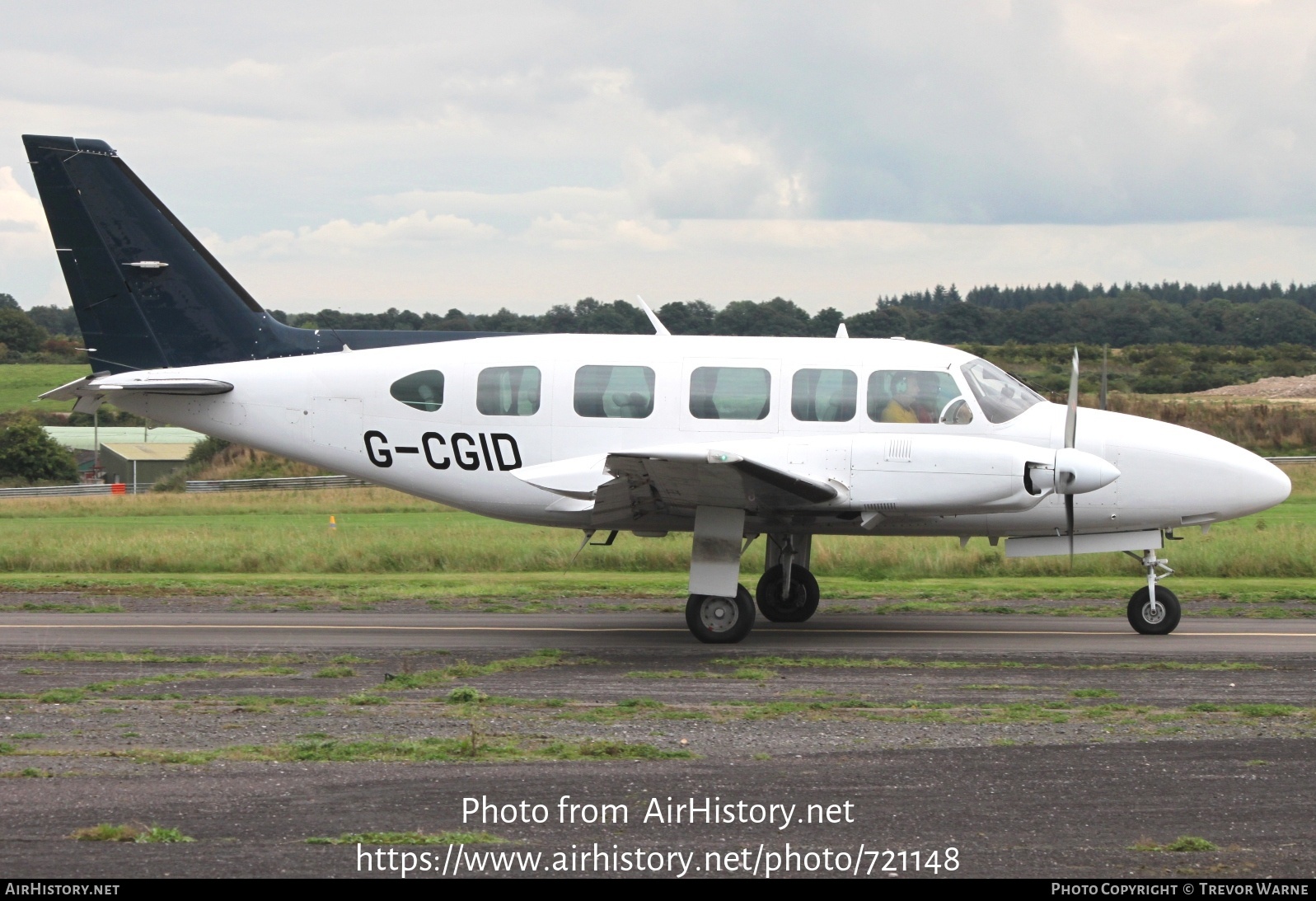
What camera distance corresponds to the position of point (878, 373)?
46.0 feet

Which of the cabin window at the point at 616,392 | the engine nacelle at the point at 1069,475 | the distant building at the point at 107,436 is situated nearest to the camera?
the engine nacelle at the point at 1069,475

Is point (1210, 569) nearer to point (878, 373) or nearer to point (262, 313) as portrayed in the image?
point (878, 373)

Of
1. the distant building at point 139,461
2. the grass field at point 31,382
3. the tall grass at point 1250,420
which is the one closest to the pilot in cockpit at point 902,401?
the tall grass at point 1250,420

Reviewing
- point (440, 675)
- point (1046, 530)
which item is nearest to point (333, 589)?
point (440, 675)

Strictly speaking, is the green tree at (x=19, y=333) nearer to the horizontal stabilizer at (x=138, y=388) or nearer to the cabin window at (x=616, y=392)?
the horizontal stabilizer at (x=138, y=388)

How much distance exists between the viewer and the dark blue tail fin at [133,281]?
1552cm

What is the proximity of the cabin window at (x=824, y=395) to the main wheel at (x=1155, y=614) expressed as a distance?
3623 mm

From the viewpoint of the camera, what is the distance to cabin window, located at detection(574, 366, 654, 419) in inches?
→ 560

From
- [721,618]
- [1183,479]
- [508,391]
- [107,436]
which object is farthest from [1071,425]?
[107,436]

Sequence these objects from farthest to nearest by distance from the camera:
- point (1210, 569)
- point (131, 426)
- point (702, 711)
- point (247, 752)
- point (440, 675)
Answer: point (131, 426) < point (1210, 569) < point (440, 675) < point (702, 711) < point (247, 752)

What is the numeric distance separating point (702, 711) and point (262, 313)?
860 centimetres

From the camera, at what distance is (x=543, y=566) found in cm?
2220

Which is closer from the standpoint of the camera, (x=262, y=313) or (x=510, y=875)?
(x=510, y=875)

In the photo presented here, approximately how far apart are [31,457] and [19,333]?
139 ft
